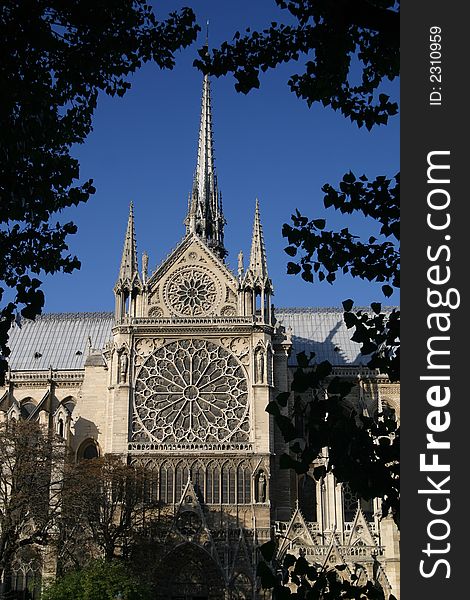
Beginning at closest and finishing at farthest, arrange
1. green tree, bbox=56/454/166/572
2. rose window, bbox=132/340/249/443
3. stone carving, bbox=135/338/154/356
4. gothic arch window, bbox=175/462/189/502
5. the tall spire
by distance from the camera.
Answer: green tree, bbox=56/454/166/572 < gothic arch window, bbox=175/462/189/502 < rose window, bbox=132/340/249/443 < stone carving, bbox=135/338/154/356 < the tall spire

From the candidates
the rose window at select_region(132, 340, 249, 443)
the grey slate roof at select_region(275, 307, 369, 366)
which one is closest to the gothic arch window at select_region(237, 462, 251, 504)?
the rose window at select_region(132, 340, 249, 443)

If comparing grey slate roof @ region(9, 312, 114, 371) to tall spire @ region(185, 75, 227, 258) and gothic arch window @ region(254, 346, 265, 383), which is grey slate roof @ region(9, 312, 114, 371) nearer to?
tall spire @ region(185, 75, 227, 258)

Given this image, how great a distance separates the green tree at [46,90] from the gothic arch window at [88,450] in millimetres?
36533

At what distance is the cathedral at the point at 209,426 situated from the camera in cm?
4278

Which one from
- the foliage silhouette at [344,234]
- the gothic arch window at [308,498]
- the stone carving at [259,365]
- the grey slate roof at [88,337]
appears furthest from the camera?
the grey slate roof at [88,337]

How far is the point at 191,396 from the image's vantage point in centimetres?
4597

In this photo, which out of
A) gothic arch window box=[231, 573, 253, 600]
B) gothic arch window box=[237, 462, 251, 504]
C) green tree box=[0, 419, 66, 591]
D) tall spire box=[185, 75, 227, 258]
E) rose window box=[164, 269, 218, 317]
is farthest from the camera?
tall spire box=[185, 75, 227, 258]

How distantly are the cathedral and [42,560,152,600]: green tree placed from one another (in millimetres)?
5479

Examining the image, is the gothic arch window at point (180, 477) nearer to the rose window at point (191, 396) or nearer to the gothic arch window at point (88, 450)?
the rose window at point (191, 396)

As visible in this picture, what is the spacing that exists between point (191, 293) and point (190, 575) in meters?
13.9

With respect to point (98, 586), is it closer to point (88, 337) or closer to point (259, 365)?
point (259, 365)

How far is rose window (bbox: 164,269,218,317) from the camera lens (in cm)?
4762

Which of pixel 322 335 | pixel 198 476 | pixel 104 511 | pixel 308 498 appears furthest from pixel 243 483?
pixel 322 335

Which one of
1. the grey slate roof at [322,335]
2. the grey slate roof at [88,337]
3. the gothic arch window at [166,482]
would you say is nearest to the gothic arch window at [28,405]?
the grey slate roof at [88,337]
